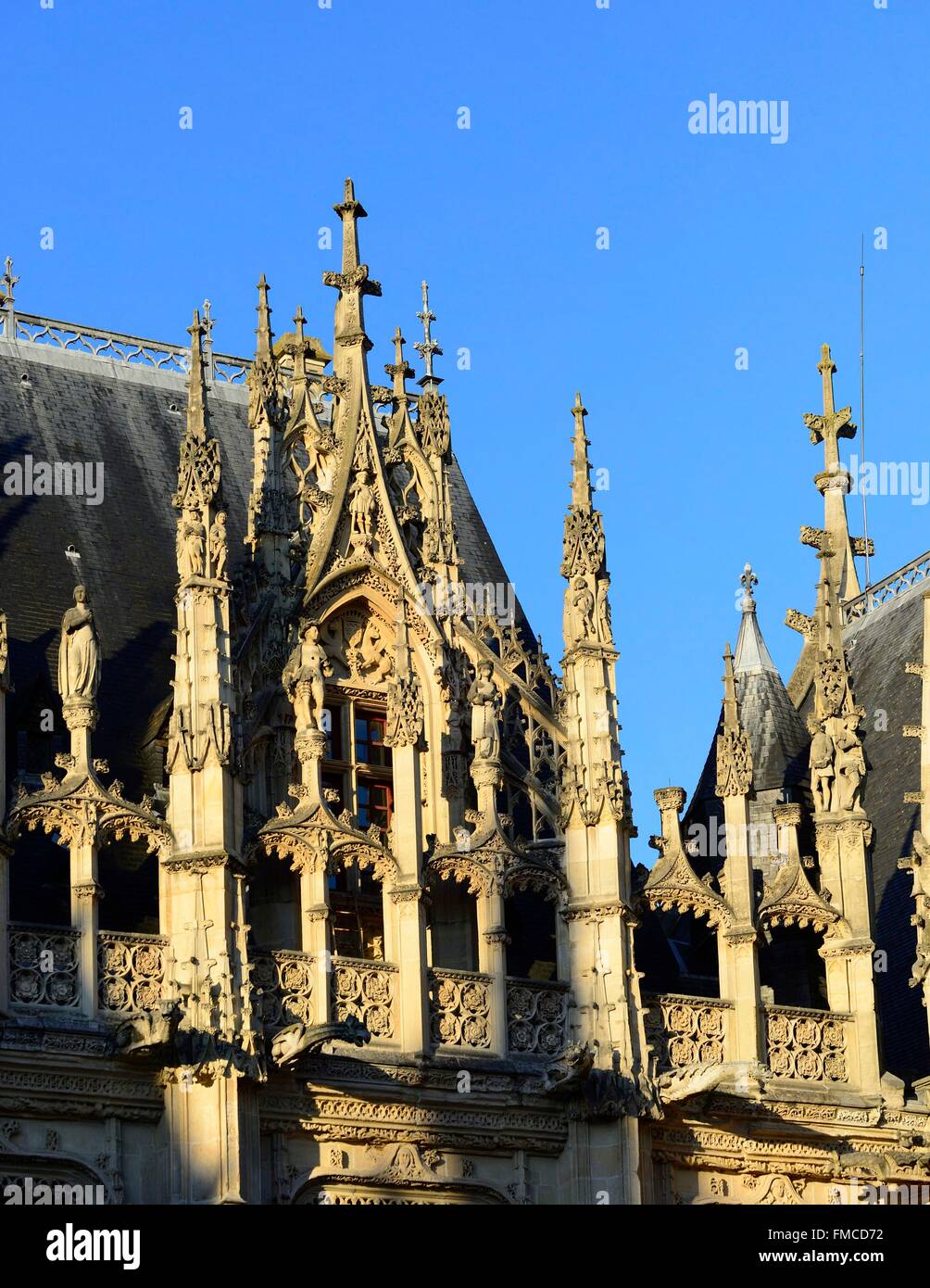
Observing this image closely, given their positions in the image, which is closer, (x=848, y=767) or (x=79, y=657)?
(x=79, y=657)

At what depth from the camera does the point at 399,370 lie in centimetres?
3744

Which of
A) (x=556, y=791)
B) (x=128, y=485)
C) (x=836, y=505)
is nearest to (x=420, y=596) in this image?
(x=556, y=791)

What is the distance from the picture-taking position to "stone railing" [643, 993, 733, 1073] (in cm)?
3444

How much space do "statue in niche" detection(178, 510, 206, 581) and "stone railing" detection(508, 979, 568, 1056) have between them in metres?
5.25

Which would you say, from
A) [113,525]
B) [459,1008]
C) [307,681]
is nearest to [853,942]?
[459,1008]

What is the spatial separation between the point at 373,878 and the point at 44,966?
3905 mm

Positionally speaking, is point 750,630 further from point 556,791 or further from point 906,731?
point 556,791

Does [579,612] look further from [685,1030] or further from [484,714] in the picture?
[685,1030]

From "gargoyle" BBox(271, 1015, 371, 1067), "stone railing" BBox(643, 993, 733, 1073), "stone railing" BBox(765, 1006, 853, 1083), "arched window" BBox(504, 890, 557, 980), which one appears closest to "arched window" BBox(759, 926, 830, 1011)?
"stone railing" BBox(765, 1006, 853, 1083)

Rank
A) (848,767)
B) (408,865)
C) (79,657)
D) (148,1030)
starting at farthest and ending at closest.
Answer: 1. (848,767)
2. (408,865)
3. (79,657)
4. (148,1030)
